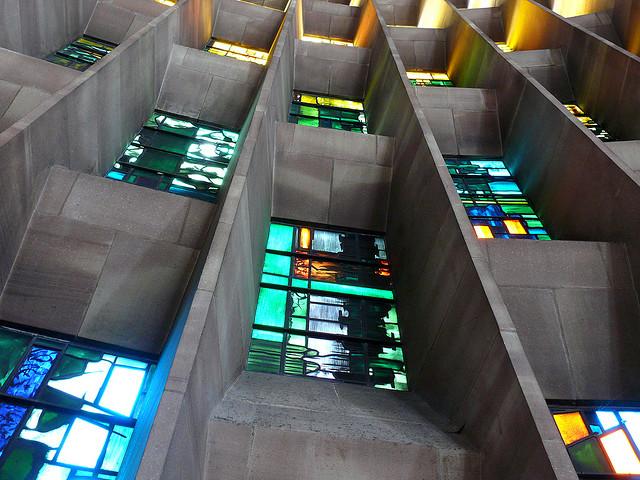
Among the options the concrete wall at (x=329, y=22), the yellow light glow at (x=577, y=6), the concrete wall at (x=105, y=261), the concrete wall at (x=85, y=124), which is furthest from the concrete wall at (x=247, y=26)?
the concrete wall at (x=105, y=261)

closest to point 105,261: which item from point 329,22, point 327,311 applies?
point 327,311

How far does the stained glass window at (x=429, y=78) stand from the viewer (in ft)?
51.5

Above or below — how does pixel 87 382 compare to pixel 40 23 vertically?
below

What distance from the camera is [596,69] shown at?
12203 millimetres

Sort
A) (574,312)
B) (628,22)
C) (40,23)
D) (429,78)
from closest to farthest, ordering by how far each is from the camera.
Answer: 1. (574,312)
2. (40,23)
3. (628,22)
4. (429,78)

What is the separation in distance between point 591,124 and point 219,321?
415 inches

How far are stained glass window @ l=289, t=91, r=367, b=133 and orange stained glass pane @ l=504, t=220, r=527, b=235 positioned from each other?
4986 millimetres

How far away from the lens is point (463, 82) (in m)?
14.8

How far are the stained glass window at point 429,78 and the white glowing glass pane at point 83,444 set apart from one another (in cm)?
1346

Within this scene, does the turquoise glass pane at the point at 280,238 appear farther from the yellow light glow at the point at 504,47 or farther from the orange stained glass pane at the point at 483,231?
the yellow light glow at the point at 504,47

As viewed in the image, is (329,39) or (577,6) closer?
(577,6)

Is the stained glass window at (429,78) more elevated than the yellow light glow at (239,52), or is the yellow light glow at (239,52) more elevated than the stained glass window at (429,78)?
the yellow light glow at (239,52)

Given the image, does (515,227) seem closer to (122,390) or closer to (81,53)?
(122,390)

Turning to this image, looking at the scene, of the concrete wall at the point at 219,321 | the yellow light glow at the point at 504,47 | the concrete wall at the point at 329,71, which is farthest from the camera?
the yellow light glow at the point at 504,47
